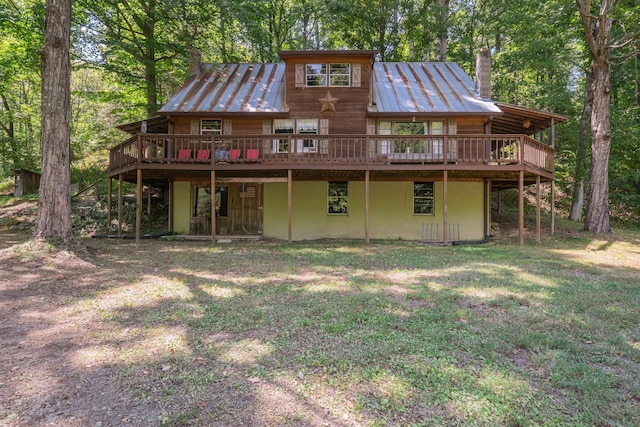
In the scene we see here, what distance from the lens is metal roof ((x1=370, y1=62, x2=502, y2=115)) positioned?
1420cm

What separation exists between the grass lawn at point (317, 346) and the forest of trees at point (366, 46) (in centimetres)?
1077

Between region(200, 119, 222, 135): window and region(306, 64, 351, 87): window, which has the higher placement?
region(306, 64, 351, 87): window

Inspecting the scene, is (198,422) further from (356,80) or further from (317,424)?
(356,80)

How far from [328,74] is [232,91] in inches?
171

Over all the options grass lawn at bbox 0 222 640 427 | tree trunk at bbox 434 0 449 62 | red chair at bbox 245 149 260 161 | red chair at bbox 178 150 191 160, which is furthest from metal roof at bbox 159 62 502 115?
grass lawn at bbox 0 222 640 427

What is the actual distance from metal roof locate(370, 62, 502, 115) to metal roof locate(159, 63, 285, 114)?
4.60 meters

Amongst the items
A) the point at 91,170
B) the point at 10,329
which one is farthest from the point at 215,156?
the point at 91,170

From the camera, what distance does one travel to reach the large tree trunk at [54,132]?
8.65 metres

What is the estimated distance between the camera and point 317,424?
104 inches

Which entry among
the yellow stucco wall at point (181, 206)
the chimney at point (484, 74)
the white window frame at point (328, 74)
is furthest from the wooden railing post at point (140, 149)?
the chimney at point (484, 74)

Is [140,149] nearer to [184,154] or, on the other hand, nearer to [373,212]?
[184,154]

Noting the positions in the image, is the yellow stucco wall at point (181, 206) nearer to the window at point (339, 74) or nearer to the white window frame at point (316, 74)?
the white window frame at point (316, 74)

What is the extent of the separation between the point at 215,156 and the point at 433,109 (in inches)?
344

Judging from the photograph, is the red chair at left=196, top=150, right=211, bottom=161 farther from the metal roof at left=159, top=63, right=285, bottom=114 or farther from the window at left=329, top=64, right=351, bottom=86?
the window at left=329, top=64, right=351, bottom=86
